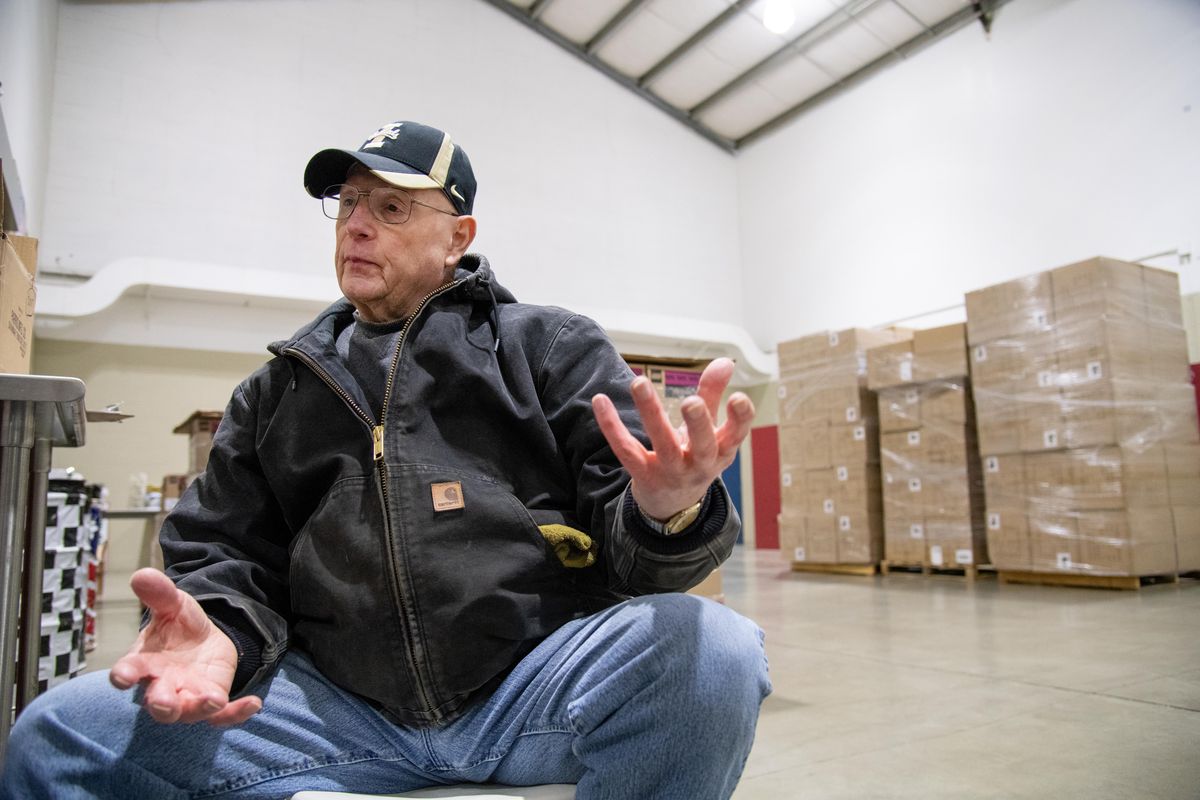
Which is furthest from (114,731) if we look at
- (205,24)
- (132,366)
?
(205,24)

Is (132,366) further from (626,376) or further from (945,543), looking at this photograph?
(626,376)

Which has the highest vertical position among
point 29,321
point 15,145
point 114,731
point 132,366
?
point 15,145

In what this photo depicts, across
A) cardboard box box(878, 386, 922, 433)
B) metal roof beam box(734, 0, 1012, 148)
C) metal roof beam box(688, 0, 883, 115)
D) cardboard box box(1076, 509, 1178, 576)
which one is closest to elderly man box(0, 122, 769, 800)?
cardboard box box(1076, 509, 1178, 576)

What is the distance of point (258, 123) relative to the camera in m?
8.62

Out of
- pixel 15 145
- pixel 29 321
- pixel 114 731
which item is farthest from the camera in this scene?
pixel 15 145

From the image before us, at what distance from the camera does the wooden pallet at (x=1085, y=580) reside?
16.8 feet

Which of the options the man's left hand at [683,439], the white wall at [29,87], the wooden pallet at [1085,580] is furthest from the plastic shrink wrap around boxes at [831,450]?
the man's left hand at [683,439]

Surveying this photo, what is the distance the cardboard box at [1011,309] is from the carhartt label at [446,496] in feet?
18.2

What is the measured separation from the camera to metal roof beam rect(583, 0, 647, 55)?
385 inches

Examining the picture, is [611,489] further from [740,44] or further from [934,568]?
[740,44]

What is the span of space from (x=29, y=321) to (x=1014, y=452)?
5.83 m

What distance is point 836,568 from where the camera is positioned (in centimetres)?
715

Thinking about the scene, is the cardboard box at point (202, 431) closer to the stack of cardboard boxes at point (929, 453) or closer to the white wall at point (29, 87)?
the white wall at point (29, 87)

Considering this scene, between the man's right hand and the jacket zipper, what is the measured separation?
200mm
